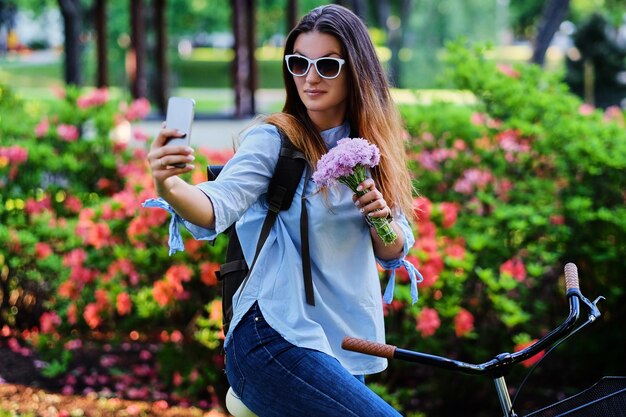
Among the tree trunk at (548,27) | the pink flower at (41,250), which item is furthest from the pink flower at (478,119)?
the tree trunk at (548,27)

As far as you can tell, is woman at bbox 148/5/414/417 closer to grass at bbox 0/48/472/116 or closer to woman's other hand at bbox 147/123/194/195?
woman's other hand at bbox 147/123/194/195

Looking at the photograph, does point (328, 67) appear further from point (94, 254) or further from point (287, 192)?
point (94, 254)

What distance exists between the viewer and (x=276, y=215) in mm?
2355

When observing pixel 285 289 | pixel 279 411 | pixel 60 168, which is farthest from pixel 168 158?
pixel 60 168

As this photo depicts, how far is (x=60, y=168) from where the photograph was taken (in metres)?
6.37

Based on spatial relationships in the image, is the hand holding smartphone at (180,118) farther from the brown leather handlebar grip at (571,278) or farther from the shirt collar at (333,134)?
the brown leather handlebar grip at (571,278)

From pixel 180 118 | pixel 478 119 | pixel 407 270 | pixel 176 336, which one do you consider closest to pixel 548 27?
pixel 478 119

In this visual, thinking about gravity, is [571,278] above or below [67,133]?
above

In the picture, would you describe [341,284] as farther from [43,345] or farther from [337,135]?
[43,345]

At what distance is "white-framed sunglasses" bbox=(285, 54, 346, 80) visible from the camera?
241 centimetres

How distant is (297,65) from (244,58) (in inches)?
620

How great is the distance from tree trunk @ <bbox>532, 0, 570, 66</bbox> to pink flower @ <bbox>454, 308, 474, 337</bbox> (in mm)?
8056

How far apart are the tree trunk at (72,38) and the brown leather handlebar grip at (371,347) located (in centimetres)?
1376

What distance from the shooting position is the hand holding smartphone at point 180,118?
196 cm
